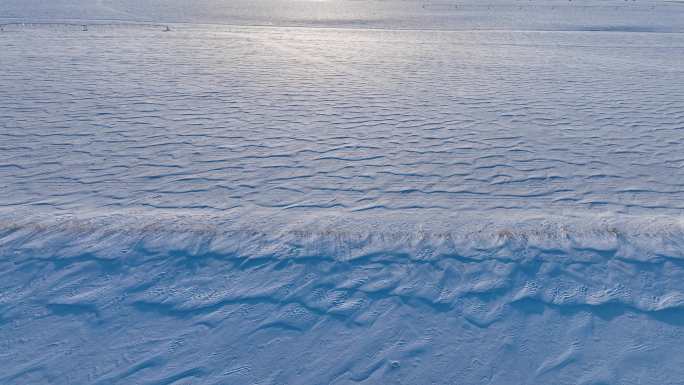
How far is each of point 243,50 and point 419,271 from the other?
12.8 metres

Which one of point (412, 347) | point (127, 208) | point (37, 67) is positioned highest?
point (37, 67)

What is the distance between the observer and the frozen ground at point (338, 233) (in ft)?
11.4

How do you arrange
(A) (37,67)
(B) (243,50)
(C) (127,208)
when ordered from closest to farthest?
(C) (127,208), (A) (37,67), (B) (243,50)

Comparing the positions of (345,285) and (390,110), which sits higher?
(390,110)

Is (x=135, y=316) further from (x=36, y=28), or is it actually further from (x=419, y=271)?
(x=36, y=28)

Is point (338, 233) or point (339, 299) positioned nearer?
point (339, 299)

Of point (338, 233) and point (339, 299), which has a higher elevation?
point (338, 233)

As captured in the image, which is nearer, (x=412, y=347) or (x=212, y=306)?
(x=412, y=347)

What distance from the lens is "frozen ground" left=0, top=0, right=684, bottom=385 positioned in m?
3.47

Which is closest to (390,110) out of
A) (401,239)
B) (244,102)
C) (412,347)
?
(244,102)

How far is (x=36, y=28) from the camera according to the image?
18781mm

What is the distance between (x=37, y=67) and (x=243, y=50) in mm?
5645

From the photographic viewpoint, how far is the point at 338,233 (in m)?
4.80

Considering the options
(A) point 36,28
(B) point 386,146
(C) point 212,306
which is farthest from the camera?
(A) point 36,28
